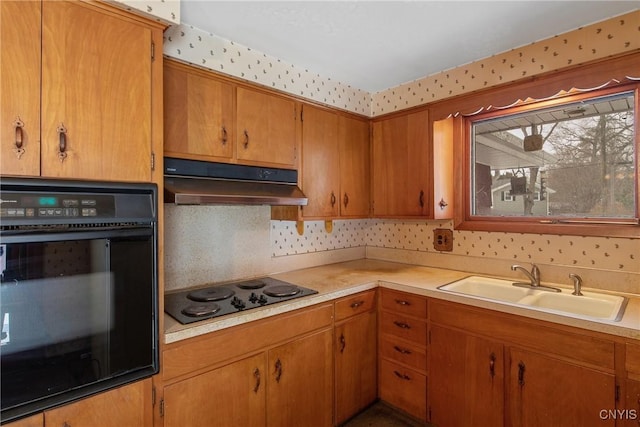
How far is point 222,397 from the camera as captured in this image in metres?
1.54

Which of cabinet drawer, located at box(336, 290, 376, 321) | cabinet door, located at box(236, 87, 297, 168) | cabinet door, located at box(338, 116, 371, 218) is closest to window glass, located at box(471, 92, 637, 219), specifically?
cabinet door, located at box(338, 116, 371, 218)

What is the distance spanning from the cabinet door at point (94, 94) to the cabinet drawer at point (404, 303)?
1.65 meters

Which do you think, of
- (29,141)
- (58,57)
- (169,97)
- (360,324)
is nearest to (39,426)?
(29,141)

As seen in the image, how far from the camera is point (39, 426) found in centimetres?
110

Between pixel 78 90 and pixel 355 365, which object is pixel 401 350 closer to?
pixel 355 365

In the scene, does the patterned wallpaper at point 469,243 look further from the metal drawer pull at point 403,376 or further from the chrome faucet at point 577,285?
the metal drawer pull at point 403,376

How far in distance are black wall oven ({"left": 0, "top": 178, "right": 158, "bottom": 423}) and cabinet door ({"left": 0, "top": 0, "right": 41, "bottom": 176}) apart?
8cm

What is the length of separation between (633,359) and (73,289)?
224 centimetres

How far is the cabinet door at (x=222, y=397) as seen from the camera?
141 cm

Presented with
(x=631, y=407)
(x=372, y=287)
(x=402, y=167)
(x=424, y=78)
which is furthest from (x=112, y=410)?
(x=424, y=78)

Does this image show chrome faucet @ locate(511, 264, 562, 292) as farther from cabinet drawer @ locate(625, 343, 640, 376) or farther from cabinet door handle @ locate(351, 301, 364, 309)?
cabinet door handle @ locate(351, 301, 364, 309)

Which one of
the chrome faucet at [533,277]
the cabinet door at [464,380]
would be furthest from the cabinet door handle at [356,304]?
the chrome faucet at [533,277]

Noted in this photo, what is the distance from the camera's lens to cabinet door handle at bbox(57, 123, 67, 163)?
1138 mm

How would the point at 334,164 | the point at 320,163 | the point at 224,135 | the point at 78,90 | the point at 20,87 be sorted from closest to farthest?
the point at 20,87 < the point at 78,90 < the point at 224,135 < the point at 320,163 < the point at 334,164
